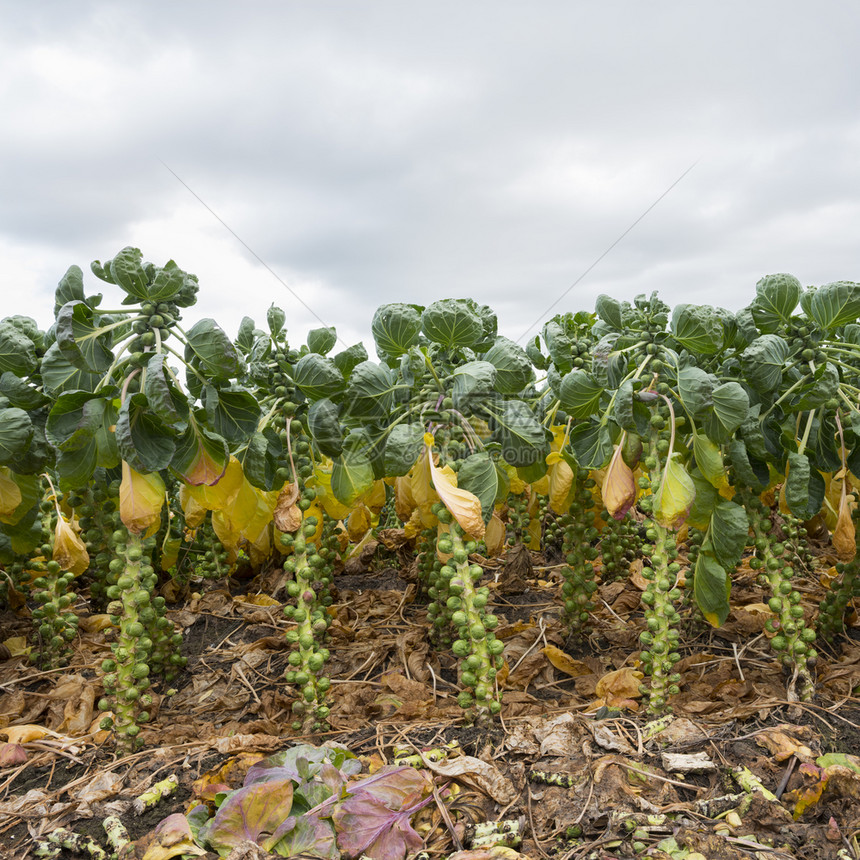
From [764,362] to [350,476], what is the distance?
2.00 metres

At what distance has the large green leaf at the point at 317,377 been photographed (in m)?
3.12

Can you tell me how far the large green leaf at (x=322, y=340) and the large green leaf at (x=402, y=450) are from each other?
754 millimetres

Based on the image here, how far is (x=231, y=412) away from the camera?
10.3 feet

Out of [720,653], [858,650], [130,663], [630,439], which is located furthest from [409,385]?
[858,650]

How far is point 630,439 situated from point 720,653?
1669mm

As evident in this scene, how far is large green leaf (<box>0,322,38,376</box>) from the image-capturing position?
3389mm

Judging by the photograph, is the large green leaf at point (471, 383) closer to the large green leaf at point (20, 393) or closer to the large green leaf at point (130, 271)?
the large green leaf at point (130, 271)

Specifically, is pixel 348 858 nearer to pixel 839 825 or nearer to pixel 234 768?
pixel 234 768

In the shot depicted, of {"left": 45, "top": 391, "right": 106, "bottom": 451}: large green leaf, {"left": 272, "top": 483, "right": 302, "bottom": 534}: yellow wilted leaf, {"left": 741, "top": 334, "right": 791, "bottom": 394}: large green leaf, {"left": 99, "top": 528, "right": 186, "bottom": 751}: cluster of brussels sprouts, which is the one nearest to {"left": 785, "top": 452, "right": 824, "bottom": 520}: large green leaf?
{"left": 741, "top": 334, "right": 791, "bottom": 394}: large green leaf

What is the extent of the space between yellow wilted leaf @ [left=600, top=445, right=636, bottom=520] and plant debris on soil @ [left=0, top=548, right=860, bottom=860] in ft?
3.02

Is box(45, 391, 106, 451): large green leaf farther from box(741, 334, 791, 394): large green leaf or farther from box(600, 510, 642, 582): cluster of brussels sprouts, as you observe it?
box(600, 510, 642, 582): cluster of brussels sprouts

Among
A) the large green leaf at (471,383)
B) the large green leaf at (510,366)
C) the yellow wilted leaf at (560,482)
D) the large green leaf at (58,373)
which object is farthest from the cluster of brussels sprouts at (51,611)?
the yellow wilted leaf at (560,482)

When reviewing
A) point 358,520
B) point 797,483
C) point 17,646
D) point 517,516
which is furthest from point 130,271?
point 517,516

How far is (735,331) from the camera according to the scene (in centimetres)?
351
